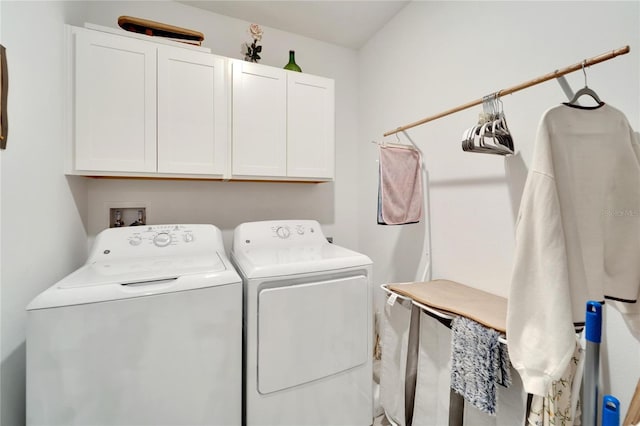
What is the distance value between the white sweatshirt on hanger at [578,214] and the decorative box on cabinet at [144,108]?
1623 millimetres

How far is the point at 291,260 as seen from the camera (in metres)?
1.47

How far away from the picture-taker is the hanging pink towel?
5.49 ft

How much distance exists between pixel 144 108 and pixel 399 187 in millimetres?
1588

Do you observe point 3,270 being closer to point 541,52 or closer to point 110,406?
point 110,406

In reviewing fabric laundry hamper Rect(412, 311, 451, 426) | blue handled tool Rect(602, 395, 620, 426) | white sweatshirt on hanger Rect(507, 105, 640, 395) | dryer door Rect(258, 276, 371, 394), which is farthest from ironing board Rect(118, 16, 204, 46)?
blue handled tool Rect(602, 395, 620, 426)

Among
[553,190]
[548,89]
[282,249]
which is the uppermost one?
[548,89]

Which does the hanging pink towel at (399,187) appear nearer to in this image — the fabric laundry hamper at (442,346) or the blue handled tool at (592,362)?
the fabric laundry hamper at (442,346)

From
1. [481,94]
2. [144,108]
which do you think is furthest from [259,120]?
[481,94]

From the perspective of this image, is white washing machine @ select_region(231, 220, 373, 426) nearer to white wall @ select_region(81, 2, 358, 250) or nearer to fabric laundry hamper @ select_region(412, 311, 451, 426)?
fabric laundry hamper @ select_region(412, 311, 451, 426)

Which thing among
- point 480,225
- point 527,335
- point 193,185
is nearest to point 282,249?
point 193,185

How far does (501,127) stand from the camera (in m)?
1.16

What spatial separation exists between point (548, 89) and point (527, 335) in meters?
1.05

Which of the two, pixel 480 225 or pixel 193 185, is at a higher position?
pixel 193 185

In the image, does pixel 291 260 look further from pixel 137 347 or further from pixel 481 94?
pixel 481 94
